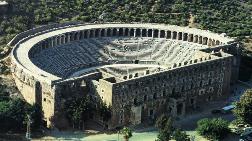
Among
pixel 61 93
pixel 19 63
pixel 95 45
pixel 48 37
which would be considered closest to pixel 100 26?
pixel 95 45

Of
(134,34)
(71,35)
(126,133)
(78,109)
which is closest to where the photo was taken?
(126,133)

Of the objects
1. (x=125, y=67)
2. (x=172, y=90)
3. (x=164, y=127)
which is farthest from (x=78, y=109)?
(x=125, y=67)

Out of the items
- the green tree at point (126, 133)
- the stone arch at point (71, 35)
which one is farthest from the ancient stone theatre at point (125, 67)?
the green tree at point (126, 133)

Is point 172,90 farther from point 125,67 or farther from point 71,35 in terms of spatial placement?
point 71,35

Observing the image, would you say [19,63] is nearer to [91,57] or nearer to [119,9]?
[91,57]

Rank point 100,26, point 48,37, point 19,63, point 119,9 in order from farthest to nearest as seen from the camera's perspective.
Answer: point 119,9
point 100,26
point 48,37
point 19,63

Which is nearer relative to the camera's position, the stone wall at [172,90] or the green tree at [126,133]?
the green tree at [126,133]

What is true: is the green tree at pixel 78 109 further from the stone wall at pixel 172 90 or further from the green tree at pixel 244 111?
the green tree at pixel 244 111

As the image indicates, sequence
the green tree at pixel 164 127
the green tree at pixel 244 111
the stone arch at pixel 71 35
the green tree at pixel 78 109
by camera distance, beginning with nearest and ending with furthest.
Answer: the green tree at pixel 164 127
the green tree at pixel 78 109
the green tree at pixel 244 111
the stone arch at pixel 71 35

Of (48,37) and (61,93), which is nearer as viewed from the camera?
(61,93)
